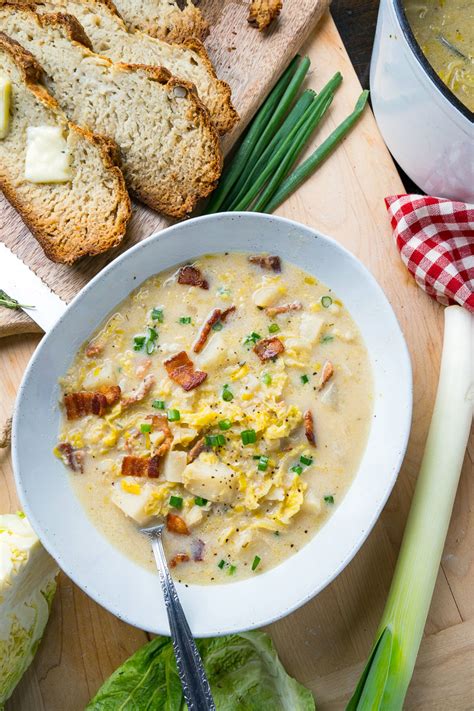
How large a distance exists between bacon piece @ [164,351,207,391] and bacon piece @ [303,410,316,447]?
407 mm

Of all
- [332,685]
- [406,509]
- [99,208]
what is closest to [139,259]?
[99,208]

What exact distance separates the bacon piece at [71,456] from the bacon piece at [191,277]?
2.49 ft

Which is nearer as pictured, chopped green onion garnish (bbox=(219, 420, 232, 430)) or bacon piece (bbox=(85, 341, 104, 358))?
chopped green onion garnish (bbox=(219, 420, 232, 430))

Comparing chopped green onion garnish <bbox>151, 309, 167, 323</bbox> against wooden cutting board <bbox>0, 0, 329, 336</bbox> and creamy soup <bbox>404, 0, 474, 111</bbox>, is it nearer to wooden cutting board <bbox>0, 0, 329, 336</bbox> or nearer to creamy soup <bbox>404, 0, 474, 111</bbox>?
wooden cutting board <bbox>0, 0, 329, 336</bbox>

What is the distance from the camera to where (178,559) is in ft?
9.81

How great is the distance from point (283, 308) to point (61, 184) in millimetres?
1058

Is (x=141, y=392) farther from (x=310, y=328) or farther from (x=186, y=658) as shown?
(x=186, y=658)

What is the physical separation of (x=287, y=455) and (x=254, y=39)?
1.82 metres

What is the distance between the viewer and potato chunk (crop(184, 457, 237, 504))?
2924 millimetres

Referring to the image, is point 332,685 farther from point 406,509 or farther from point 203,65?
point 203,65

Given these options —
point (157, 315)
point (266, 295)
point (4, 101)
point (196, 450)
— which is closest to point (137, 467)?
point (196, 450)

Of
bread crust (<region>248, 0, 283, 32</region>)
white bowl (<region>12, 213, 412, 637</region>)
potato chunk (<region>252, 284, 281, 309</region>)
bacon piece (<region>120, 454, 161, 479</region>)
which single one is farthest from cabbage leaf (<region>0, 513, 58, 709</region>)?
bread crust (<region>248, 0, 283, 32</region>)

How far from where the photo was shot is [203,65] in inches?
133

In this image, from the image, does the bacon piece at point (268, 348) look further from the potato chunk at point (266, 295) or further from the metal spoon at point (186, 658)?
the metal spoon at point (186, 658)
